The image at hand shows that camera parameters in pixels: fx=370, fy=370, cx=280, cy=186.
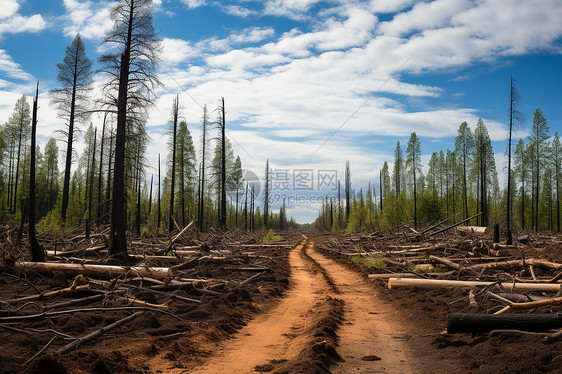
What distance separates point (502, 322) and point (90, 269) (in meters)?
9.39

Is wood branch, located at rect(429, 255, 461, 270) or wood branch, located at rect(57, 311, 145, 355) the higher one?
wood branch, located at rect(429, 255, 461, 270)

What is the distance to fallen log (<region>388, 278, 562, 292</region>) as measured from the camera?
801 centimetres

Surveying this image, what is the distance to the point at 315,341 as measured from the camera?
5.70 meters

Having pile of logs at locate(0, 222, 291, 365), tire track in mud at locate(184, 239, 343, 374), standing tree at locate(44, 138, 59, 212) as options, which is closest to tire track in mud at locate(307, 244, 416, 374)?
tire track in mud at locate(184, 239, 343, 374)

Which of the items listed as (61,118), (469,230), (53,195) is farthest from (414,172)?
(53,195)

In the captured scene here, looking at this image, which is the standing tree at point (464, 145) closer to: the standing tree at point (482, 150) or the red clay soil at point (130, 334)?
the standing tree at point (482, 150)

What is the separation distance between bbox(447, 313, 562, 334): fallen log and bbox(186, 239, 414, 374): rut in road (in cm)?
90

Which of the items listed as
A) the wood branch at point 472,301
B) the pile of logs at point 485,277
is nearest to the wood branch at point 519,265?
the pile of logs at point 485,277

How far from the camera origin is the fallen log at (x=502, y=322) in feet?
16.7

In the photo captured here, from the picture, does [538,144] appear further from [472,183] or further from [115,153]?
[115,153]

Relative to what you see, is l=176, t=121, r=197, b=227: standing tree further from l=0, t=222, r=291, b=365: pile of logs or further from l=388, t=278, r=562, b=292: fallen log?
l=388, t=278, r=562, b=292: fallen log

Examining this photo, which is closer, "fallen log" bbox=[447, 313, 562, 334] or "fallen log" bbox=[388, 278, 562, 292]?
"fallen log" bbox=[447, 313, 562, 334]

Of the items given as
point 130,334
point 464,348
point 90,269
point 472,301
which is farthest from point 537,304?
point 90,269

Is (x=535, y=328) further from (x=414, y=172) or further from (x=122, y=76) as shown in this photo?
(x=414, y=172)
